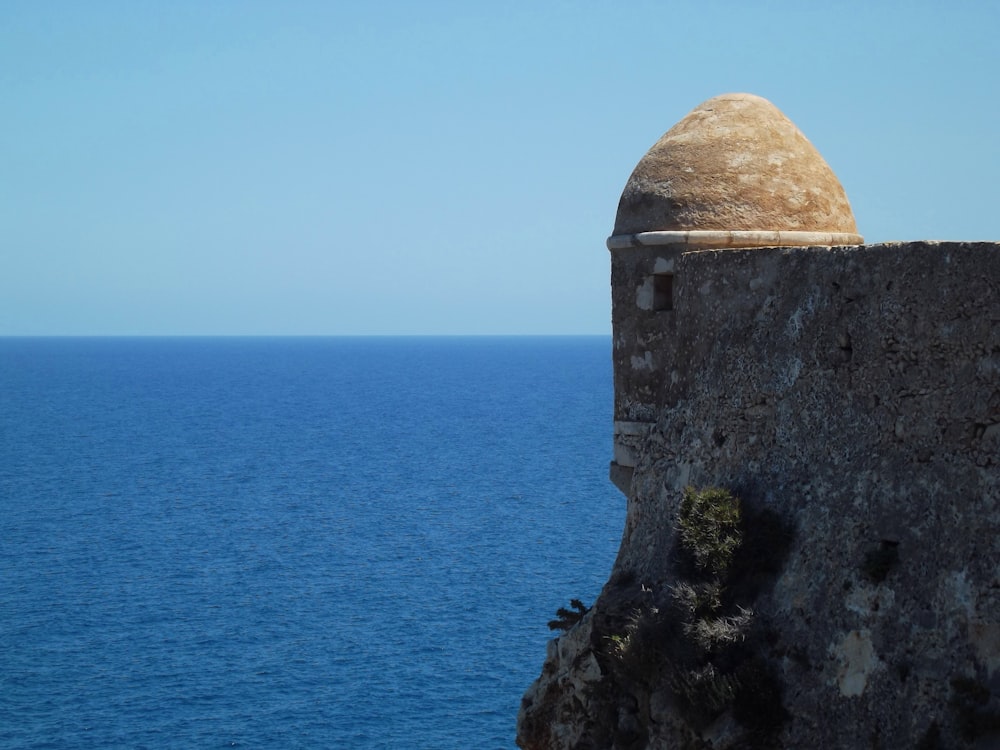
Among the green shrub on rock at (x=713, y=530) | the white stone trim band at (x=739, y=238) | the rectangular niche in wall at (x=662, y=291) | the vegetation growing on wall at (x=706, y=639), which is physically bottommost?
the vegetation growing on wall at (x=706, y=639)

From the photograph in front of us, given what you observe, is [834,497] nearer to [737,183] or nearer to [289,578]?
[737,183]

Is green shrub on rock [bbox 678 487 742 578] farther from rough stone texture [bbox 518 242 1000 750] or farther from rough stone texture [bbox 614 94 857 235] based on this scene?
rough stone texture [bbox 614 94 857 235]

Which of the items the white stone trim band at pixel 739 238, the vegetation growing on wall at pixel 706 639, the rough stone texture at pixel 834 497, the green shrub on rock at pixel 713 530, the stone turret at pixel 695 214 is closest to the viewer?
the rough stone texture at pixel 834 497

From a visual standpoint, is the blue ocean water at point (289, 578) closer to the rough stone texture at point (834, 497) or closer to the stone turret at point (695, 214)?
the stone turret at point (695, 214)

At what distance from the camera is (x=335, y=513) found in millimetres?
59344

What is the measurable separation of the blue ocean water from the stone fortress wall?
64.1 feet

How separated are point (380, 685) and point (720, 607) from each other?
86.1 ft

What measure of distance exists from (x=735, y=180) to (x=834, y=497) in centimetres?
437

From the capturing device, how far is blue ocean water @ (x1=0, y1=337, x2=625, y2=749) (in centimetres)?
3284

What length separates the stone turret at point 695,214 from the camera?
12430 millimetres

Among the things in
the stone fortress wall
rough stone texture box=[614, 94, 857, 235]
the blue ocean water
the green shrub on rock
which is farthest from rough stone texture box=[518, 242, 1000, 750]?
the blue ocean water

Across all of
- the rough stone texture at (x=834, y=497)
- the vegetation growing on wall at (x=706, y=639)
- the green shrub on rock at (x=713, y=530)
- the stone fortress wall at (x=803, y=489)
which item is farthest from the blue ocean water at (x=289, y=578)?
the green shrub on rock at (x=713, y=530)

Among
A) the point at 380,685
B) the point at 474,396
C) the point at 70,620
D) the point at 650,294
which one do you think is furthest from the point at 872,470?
the point at 474,396

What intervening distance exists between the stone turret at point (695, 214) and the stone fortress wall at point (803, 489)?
4 cm
